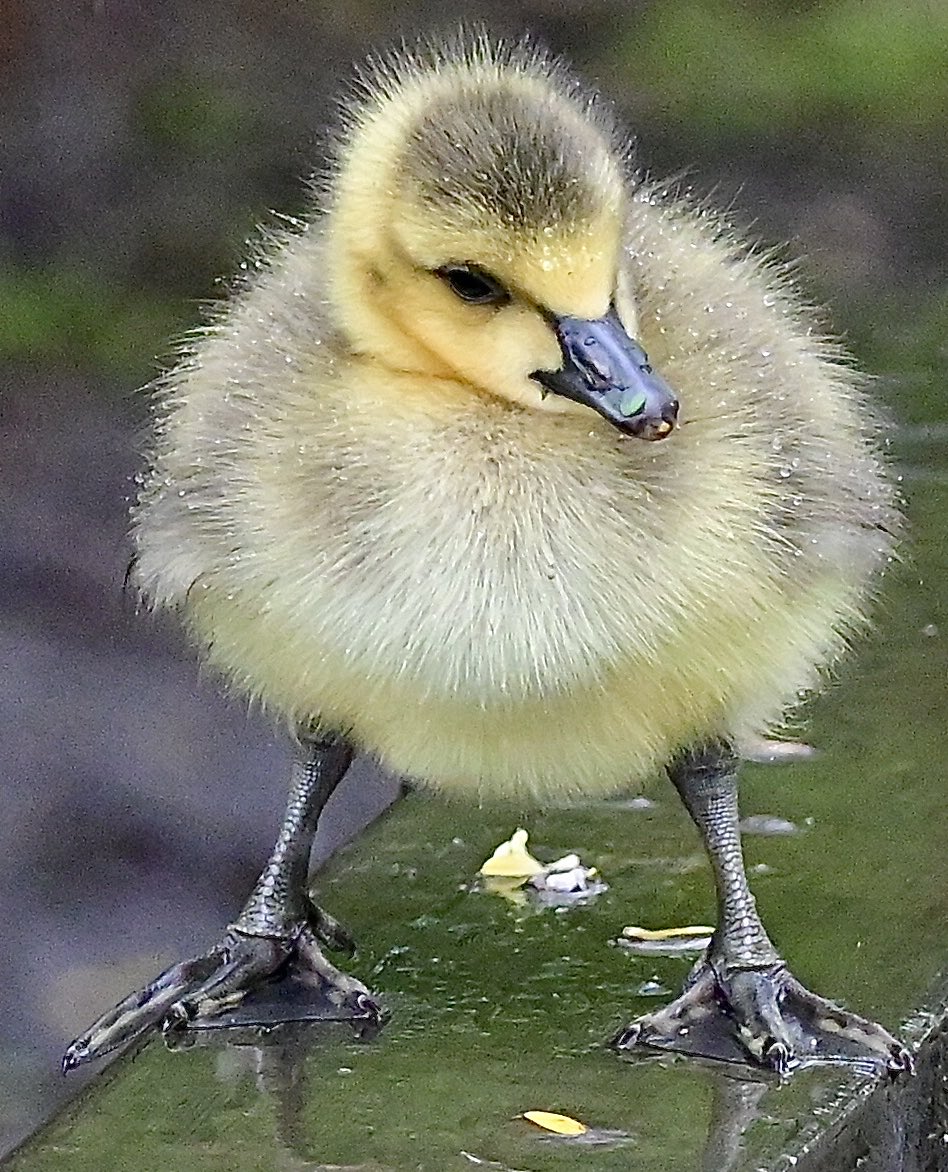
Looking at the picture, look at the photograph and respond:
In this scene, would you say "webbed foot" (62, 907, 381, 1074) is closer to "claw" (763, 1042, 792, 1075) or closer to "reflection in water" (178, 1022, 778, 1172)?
"reflection in water" (178, 1022, 778, 1172)

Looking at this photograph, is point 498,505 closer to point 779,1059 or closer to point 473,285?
point 473,285

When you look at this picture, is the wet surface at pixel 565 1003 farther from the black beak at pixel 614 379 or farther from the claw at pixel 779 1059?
the black beak at pixel 614 379

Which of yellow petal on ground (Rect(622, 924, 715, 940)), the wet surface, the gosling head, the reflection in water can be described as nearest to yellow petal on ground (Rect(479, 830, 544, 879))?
the wet surface

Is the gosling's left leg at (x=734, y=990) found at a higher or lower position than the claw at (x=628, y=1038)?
higher

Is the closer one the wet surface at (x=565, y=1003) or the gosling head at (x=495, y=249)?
the gosling head at (x=495, y=249)

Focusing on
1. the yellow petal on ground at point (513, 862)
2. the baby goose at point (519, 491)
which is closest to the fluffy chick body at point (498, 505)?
the baby goose at point (519, 491)

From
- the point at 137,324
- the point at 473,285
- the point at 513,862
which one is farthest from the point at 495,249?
the point at 137,324
